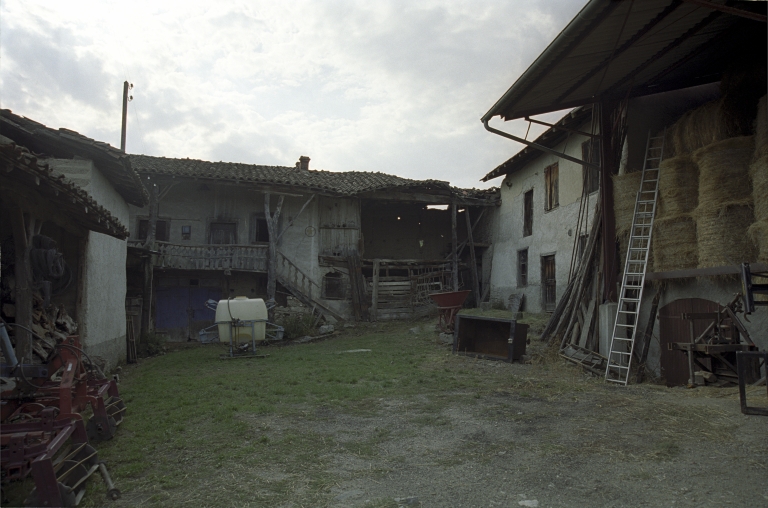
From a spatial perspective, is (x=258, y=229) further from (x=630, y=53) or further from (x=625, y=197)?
(x=630, y=53)

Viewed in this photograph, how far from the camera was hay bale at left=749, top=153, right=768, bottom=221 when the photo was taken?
6871mm

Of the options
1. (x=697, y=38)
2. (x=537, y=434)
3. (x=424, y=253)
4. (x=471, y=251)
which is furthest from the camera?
(x=424, y=253)

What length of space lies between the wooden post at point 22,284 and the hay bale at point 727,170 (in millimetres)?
9590

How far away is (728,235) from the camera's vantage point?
25.0 feet

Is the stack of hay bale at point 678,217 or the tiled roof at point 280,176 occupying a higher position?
the tiled roof at point 280,176

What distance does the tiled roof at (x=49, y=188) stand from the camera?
5062 millimetres

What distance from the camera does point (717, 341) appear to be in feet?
23.1

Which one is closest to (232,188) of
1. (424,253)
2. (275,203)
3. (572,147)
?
(275,203)

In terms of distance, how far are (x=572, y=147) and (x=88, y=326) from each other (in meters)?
12.8

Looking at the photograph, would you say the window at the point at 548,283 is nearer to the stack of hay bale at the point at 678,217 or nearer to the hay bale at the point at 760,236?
the stack of hay bale at the point at 678,217

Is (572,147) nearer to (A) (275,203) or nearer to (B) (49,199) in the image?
(A) (275,203)

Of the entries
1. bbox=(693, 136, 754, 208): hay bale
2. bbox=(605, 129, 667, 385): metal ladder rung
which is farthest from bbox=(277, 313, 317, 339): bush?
bbox=(693, 136, 754, 208): hay bale

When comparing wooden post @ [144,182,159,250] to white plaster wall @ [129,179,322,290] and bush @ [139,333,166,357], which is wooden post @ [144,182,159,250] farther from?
bush @ [139,333,166,357]

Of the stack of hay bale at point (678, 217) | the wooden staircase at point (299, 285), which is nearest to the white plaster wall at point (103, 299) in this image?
the wooden staircase at point (299, 285)
